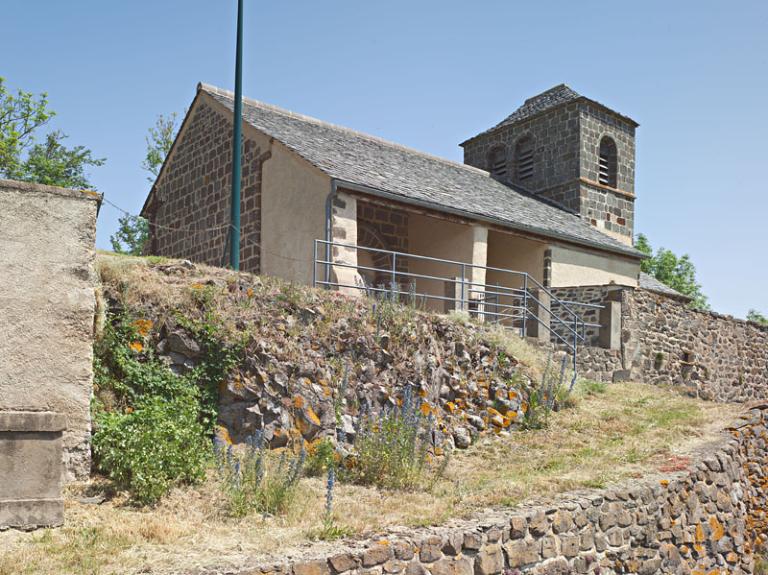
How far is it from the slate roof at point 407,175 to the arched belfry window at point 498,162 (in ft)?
12.2

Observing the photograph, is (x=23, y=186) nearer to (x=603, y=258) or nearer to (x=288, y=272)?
(x=288, y=272)

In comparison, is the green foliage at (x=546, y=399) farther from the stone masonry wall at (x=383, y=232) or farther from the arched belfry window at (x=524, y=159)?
the arched belfry window at (x=524, y=159)

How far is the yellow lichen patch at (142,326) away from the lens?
7160mm

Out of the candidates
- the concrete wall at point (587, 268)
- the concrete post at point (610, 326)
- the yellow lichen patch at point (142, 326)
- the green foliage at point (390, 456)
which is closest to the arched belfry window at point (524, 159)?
the concrete wall at point (587, 268)

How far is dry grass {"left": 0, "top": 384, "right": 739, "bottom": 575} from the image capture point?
15.2 feet

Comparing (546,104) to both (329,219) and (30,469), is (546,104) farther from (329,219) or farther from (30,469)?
(30,469)

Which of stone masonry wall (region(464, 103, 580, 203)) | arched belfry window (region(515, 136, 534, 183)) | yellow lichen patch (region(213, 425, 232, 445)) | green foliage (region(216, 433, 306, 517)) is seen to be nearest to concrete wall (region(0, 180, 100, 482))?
green foliage (region(216, 433, 306, 517))

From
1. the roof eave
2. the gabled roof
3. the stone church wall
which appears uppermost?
the gabled roof

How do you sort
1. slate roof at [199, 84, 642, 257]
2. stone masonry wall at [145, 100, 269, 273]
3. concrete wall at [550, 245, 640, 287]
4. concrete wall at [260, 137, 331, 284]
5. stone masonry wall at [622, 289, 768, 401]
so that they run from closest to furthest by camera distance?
concrete wall at [260, 137, 331, 284] < slate roof at [199, 84, 642, 257] < stone masonry wall at [622, 289, 768, 401] < stone masonry wall at [145, 100, 269, 273] < concrete wall at [550, 245, 640, 287]

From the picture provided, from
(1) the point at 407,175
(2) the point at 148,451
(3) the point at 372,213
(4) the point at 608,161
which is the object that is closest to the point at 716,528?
(2) the point at 148,451

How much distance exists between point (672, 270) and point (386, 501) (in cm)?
3483

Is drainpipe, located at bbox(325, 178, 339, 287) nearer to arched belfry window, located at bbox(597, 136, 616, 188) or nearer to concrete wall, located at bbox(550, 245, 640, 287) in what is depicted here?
concrete wall, located at bbox(550, 245, 640, 287)

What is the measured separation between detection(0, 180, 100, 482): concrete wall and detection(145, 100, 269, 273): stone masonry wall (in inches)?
328

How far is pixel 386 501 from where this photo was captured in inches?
253
